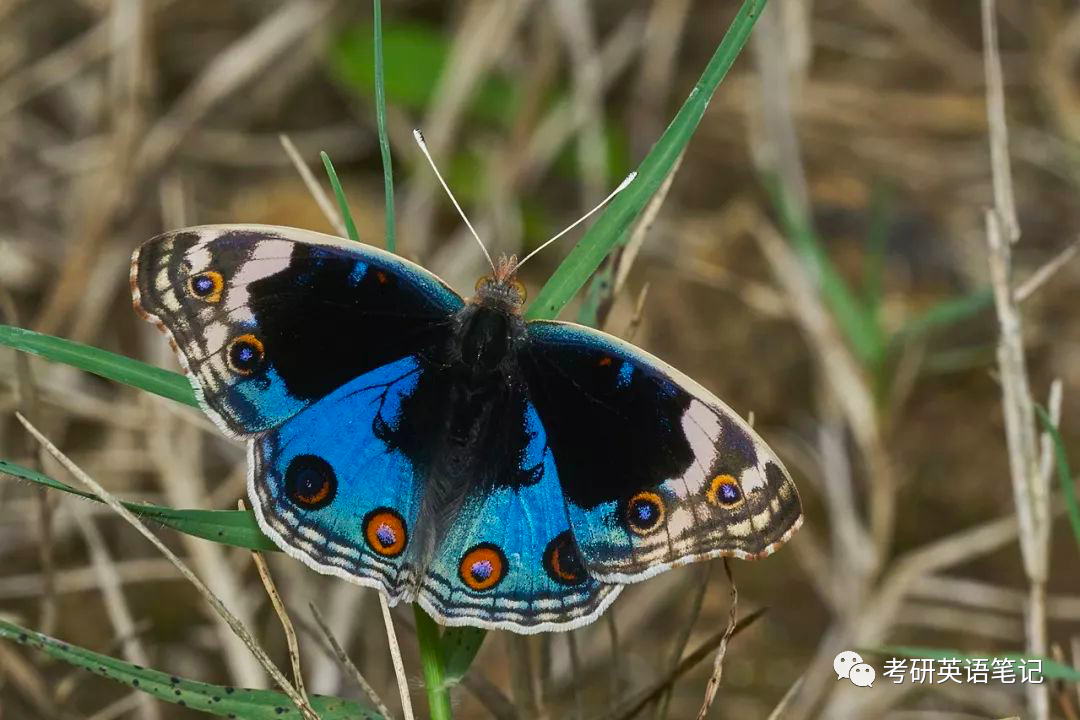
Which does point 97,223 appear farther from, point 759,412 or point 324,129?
point 759,412

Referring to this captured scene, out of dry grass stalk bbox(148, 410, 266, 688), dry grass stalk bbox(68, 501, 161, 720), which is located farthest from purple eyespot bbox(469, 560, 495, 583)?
dry grass stalk bbox(68, 501, 161, 720)

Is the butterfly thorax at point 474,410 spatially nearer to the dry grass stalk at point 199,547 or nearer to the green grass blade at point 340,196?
the green grass blade at point 340,196

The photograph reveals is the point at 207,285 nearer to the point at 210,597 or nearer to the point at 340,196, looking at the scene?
the point at 340,196

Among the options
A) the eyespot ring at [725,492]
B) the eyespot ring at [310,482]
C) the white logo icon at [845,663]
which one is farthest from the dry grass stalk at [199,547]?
the white logo icon at [845,663]

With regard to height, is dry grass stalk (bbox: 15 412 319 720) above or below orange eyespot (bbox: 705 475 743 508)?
below

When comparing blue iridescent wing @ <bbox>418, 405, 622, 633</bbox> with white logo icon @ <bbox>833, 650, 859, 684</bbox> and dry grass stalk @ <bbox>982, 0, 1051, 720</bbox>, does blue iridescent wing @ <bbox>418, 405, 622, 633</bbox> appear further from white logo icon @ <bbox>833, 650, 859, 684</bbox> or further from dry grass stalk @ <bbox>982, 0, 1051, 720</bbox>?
white logo icon @ <bbox>833, 650, 859, 684</bbox>

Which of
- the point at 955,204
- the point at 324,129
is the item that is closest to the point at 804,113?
the point at 955,204

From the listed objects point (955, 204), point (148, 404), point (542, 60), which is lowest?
point (148, 404)
